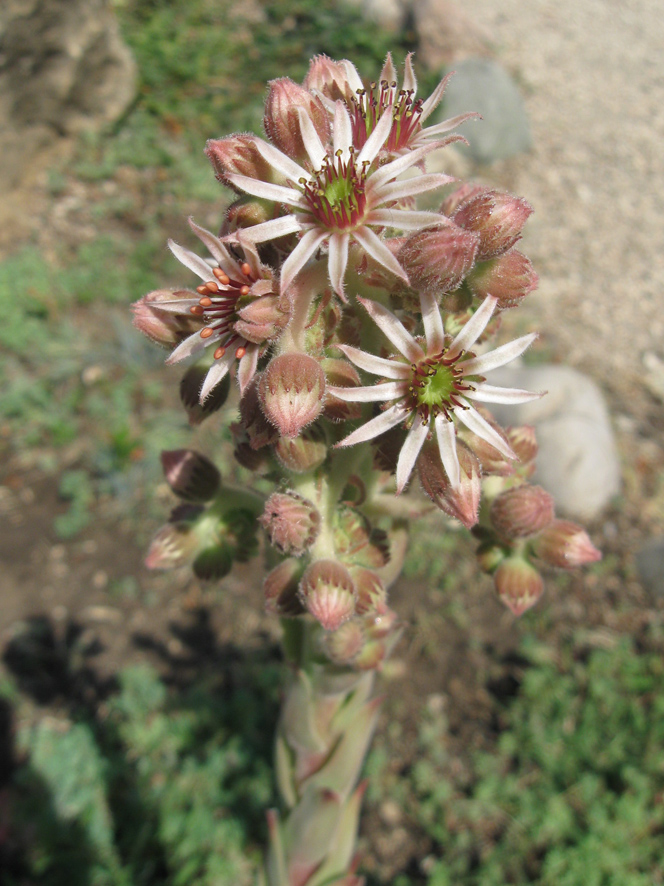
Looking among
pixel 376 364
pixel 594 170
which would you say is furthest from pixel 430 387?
pixel 594 170

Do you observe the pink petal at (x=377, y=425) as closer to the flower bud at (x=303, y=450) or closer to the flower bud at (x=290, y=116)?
the flower bud at (x=303, y=450)

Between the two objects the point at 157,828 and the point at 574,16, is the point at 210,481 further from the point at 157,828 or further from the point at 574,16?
the point at 574,16

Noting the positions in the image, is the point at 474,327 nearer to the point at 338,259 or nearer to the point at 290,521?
the point at 338,259

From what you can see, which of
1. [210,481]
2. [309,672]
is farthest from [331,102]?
[309,672]

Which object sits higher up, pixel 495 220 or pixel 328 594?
pixel 495 220

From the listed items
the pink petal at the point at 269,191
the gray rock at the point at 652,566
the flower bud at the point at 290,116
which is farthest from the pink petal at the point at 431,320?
the gray rock at the point at 652,566

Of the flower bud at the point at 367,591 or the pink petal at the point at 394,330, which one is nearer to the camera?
the pink petal at the point at 394,330

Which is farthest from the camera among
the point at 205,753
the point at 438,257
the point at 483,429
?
the point at 205,753
